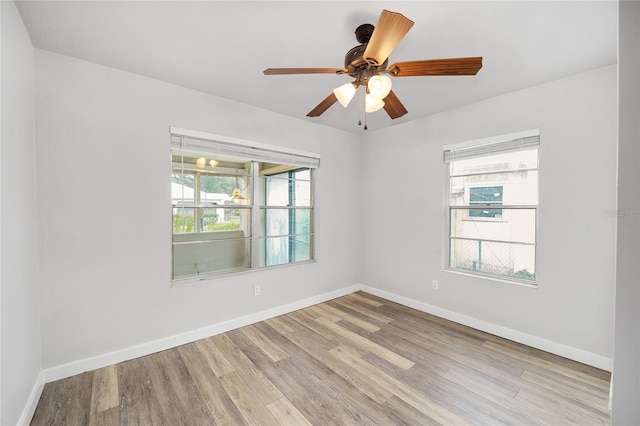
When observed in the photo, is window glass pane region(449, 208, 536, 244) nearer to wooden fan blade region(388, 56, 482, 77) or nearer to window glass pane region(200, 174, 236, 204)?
wooden fan blade region(388, 56, 482, 77)

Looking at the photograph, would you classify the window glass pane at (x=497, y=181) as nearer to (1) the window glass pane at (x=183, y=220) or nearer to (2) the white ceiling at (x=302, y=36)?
(2) the white ceiling at (x=302, y=36)

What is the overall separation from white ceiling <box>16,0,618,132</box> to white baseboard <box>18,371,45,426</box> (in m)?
2.45

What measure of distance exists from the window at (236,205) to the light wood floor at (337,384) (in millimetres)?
883

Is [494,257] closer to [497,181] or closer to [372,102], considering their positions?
[497,181]

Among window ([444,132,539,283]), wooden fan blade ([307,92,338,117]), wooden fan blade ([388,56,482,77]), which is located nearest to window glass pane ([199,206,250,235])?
wooden fan blade ([307,92,338,117])

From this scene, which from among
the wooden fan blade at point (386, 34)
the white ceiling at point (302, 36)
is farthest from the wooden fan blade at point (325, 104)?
the wooden fan blade at point (386, 34)

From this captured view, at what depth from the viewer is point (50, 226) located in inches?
81.7

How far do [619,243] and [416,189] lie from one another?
2.92 metres

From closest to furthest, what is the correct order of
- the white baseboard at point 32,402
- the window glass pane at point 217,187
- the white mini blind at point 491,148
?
the white baseboard at point 32,402
the white mini blind at point 491,148
the window glass pane at point 217,187

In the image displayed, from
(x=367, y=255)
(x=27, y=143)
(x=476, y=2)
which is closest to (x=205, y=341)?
(x=27, y=143)

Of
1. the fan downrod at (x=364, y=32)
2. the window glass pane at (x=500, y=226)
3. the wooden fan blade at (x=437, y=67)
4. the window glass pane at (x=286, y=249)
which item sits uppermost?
the fan downrod at (x=364, y=32)

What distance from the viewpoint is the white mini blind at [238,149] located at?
268cm

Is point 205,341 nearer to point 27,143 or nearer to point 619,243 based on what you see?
point 27,143

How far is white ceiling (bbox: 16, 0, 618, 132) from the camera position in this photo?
1.63 meters
